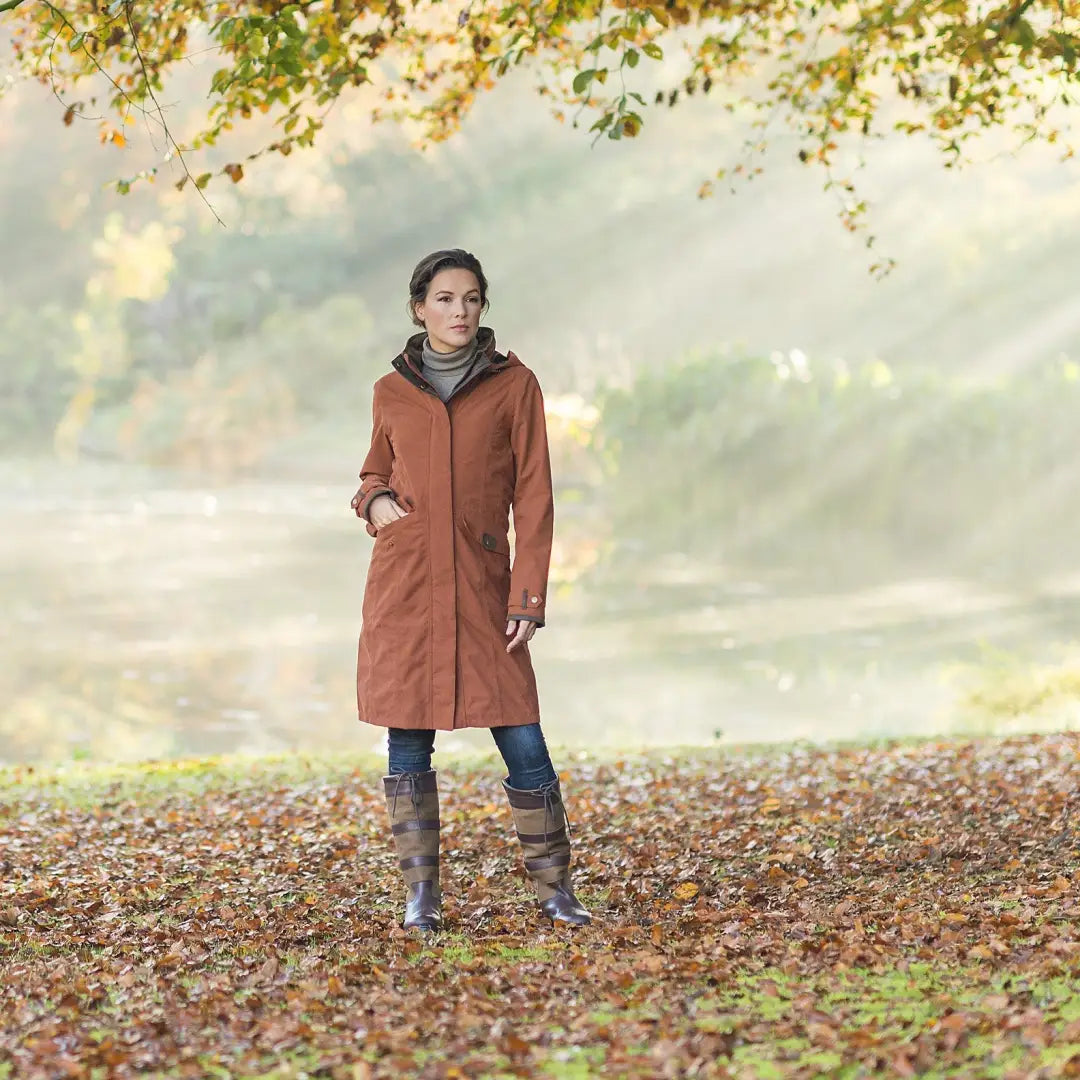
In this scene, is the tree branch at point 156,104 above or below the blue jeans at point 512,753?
above

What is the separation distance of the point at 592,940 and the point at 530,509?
1289 mm

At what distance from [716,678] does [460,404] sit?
25.1 meters


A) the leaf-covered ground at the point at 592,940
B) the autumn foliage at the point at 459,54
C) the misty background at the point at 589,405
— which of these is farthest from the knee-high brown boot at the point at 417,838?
the misty background at the point at 589,405

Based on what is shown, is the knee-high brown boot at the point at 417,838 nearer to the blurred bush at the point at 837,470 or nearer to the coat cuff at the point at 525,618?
the coat cuff at the point at 525,618

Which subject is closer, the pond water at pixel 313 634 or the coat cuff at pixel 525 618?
the coat cuff at pixel 525 618

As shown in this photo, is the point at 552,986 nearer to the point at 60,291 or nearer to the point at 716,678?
the point at 716,678

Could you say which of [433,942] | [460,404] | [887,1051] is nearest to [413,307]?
[460,404]

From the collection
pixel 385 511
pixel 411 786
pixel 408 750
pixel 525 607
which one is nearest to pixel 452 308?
pixel 385 511

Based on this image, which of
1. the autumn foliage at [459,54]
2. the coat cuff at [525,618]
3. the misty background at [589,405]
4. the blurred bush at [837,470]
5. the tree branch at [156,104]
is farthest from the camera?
the blurred bush at [837,470]

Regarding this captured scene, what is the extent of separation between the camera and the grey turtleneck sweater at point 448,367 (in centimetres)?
452

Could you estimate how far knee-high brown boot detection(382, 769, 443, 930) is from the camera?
15.1 ft

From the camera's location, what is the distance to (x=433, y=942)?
4.52m

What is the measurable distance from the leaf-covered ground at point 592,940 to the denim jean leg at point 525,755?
46 centimetres

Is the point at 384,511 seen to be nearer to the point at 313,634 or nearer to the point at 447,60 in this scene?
the point at 447,60
